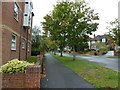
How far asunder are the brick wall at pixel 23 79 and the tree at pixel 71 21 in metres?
12.3

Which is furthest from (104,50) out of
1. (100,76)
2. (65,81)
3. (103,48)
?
(65,81)

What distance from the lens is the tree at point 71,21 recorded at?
51.8 feet

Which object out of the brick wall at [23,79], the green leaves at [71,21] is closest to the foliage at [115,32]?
the green leaves at [71,21]

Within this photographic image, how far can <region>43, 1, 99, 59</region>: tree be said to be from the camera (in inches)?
622

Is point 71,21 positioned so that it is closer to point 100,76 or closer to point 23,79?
point 100,76

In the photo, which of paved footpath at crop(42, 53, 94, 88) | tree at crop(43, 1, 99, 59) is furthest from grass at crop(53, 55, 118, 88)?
tree at crop(43, 1, 99, 59)

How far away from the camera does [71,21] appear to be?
51.5 feet

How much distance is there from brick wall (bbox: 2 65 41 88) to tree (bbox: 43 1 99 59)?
12.3 metres

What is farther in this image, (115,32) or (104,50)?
(104,50)

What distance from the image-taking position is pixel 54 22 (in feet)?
54.0

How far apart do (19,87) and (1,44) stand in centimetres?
454

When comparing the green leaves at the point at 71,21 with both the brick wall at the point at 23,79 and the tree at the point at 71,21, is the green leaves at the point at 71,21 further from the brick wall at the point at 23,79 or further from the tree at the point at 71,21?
the brick wall at the point at 23,79

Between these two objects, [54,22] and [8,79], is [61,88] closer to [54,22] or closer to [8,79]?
[8,79]

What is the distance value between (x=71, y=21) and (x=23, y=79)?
12.7 m
